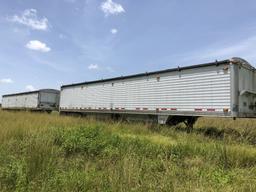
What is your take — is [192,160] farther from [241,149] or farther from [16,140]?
[16,140]

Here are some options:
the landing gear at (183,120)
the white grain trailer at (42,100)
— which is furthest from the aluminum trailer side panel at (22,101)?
the landing gear at (183,120)

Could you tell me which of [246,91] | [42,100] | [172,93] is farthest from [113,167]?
[42,100]

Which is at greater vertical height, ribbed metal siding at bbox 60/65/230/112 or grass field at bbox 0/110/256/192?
ribbed metal siding at bbox 60/65/230/112

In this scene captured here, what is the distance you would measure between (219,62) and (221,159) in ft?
21.7

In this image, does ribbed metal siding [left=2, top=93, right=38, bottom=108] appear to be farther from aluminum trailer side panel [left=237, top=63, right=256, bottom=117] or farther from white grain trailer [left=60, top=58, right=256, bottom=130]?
aluminum trailer side panel [left=237, top=63, right=256, bottom=117]

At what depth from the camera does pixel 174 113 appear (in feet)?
45.0

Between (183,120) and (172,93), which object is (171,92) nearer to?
(172,93)

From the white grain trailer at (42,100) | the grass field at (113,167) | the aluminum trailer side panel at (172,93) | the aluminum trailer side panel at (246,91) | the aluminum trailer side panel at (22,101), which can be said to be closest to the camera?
the grass field at (113,167)

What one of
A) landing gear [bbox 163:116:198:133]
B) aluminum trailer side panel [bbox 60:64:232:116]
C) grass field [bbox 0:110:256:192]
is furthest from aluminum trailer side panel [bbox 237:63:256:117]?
grass field [bbox 0:110:256:192]

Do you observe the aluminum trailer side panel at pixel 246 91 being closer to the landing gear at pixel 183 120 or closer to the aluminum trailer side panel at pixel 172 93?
the aluminum trailer side panel at pixel 172 93

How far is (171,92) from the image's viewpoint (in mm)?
13961

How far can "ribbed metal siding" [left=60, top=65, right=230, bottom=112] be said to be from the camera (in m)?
11.6

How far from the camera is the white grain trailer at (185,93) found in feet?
37.0

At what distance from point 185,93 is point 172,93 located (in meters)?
0.93
